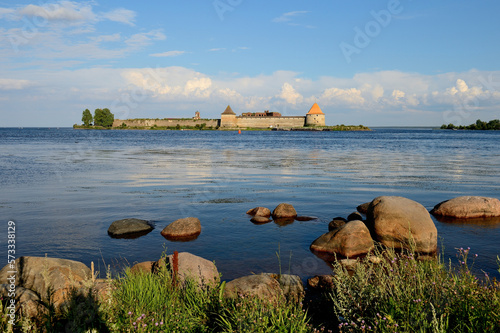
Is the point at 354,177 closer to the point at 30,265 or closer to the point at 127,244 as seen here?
the point at 127,244

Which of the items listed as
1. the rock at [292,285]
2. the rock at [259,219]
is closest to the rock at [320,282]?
the rock at [292,285]

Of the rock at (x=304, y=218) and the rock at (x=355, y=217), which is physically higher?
the rock at (x=355, y=217)

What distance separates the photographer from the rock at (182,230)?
11672 mm

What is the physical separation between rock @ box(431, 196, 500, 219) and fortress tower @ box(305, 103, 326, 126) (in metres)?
154

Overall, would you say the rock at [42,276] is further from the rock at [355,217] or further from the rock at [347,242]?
the rock at [355,217]

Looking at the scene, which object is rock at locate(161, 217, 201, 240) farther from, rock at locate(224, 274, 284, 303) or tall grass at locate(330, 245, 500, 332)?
tall grass at locate(330, 245, 500, 332)

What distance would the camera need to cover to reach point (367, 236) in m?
10.5

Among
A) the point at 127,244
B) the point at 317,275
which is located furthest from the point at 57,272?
the point at 317,275

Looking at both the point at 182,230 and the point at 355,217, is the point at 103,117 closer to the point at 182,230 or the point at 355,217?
the point at 182,230

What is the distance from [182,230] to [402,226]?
21.3 feet

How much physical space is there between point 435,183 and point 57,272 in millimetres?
20638

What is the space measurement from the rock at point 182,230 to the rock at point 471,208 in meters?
9.10

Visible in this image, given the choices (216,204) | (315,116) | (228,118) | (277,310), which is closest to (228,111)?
(228,118)

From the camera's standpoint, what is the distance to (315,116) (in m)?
166
